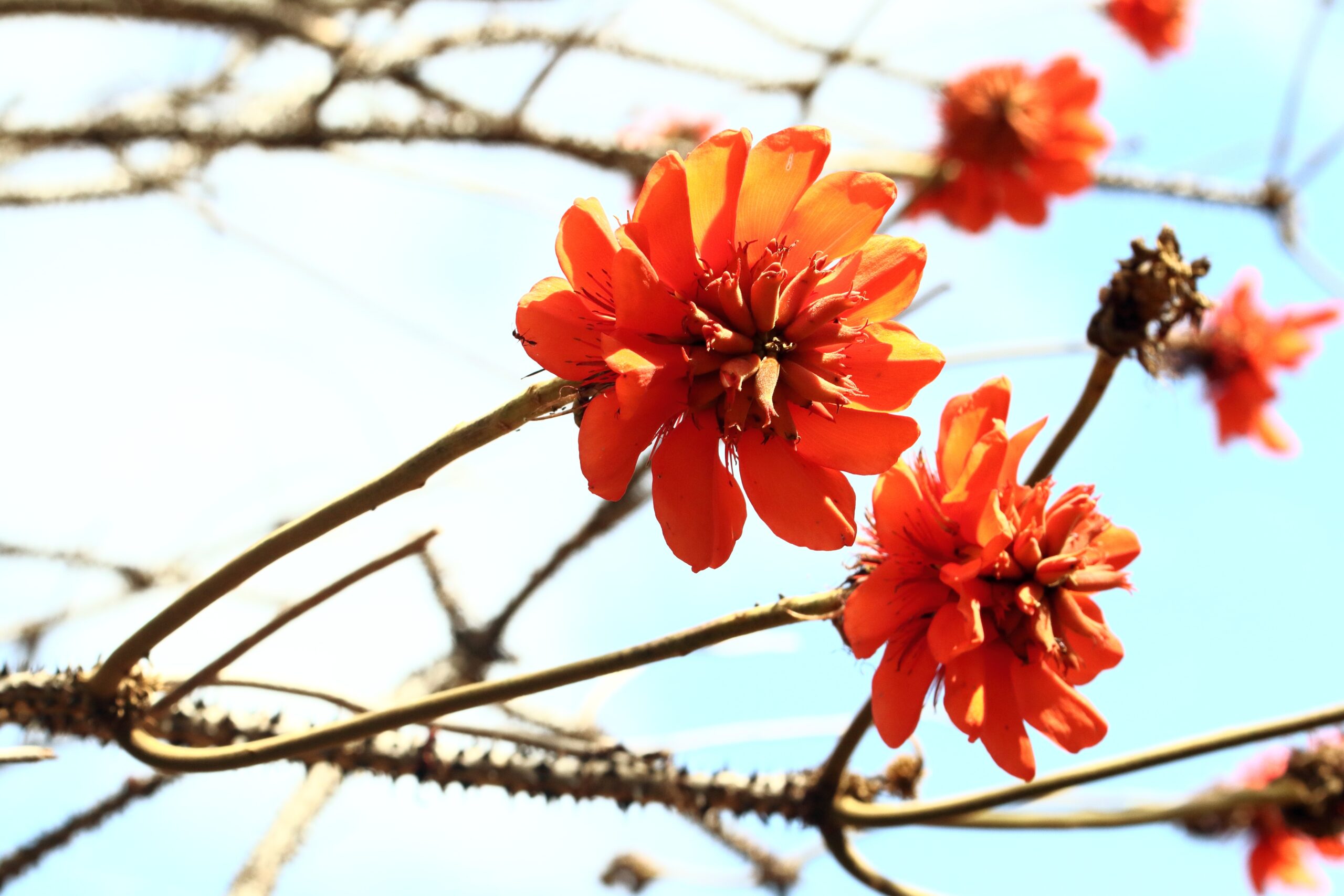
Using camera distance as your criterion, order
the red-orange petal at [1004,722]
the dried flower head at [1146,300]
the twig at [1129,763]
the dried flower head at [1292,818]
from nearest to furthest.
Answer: the red-orange petal at [1004,722] < the twig at [1129,763] < the dried flower head at [1146,300] < the dried flower head at [1292,818]

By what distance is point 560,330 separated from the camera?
989 mm

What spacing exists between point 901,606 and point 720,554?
222 millimetres

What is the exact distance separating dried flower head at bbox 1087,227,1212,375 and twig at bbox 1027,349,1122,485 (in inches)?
2.2

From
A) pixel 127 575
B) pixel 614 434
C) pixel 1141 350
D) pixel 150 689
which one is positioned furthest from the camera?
pixel 127 575

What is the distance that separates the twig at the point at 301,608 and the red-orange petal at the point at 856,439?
421 mm

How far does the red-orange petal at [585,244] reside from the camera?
972mm

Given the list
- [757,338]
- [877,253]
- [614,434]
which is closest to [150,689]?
[614,434]

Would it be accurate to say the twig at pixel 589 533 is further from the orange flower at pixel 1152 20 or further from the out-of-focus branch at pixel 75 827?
the orange flower at pixel 1152 20

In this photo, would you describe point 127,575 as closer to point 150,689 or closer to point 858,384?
point 150,689

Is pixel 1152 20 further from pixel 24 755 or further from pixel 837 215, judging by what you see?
pixel 24 755

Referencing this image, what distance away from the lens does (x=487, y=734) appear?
53.8 inches

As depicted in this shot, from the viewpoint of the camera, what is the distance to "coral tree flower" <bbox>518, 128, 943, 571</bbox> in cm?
98

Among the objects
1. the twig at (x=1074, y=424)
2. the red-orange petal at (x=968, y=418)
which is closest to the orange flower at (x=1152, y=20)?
the twig at (x=1074, y=424)

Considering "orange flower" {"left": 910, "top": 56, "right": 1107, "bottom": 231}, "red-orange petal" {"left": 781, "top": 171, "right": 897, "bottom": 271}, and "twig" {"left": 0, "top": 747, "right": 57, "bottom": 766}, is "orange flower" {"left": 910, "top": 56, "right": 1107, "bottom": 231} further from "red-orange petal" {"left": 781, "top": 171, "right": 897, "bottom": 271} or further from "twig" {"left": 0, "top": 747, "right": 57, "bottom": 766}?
"twig" {"left": 0, "top": 747, "right": 57, "bottom": 766}
